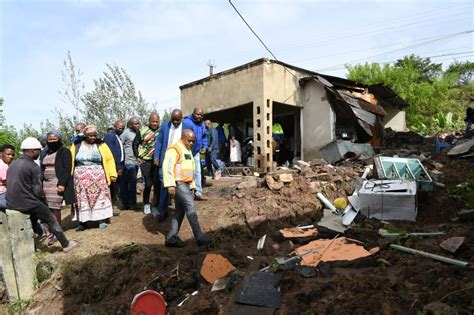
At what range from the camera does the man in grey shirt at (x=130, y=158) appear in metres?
6.82

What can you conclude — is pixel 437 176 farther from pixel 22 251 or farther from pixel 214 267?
pixel 22 251

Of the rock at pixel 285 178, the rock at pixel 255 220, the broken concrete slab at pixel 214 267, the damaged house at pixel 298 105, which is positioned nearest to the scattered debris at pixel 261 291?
the broken concrete slab at pixel 214 267

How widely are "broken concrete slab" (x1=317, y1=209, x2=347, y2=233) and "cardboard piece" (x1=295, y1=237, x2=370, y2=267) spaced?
32cm

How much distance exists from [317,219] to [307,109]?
624 centimetres

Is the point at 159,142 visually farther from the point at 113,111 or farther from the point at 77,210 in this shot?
the point at 113,111

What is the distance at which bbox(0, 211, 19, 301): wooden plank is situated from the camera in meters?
4.97

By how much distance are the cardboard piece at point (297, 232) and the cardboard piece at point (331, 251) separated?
345mm

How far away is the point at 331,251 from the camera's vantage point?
4.64m

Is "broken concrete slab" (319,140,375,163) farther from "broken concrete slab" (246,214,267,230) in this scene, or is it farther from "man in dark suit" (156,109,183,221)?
"man in dark suit" (156,109,183,221)

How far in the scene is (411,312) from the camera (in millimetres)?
3016

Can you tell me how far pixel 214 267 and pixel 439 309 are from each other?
8.27ft

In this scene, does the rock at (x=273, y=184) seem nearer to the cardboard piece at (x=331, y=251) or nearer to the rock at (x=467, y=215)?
the cardboard piece at (x=331, y=251)

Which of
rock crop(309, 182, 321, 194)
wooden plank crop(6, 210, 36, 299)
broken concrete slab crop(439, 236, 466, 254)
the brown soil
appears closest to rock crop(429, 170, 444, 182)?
the brown soil

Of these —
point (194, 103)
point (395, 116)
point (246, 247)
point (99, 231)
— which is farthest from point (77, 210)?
point (395, 116)
